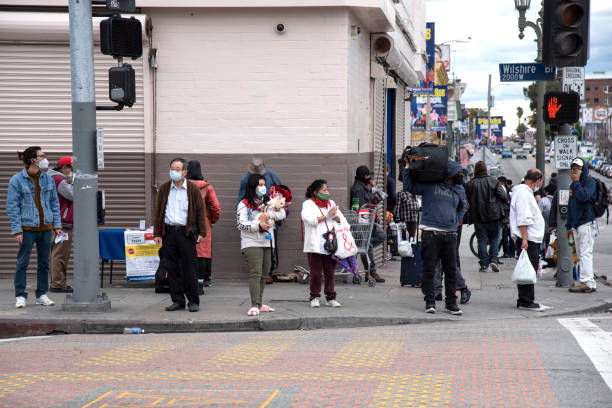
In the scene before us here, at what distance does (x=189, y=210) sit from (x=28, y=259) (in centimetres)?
232

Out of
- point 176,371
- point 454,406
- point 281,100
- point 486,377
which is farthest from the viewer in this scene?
point 281,100

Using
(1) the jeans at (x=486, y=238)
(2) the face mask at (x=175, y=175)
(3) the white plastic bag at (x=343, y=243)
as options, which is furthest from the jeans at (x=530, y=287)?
(1) the jeans at (x=486, y=238)

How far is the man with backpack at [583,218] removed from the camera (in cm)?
1260

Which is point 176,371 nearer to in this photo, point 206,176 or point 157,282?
point 157,282

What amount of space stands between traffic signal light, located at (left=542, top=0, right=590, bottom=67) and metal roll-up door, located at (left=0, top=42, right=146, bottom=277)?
639cm

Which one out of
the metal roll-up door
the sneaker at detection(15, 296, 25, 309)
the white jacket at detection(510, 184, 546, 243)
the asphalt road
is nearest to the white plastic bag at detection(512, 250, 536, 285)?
the white jacket at detection(510, 184, 546, 243)

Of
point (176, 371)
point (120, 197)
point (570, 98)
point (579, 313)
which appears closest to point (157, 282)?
point (120, 197)

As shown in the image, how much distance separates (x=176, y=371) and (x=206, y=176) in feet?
21.5

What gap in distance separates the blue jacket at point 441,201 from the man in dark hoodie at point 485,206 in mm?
5342

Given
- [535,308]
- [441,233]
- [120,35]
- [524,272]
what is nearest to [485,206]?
[535,308]

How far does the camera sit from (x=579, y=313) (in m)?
11.3

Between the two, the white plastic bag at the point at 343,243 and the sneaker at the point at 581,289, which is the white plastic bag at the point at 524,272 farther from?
the white plastic bag at the point at 343,243

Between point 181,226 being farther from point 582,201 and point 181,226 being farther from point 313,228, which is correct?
point 582,201

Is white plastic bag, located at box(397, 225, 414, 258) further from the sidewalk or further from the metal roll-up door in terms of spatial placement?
the metal roll-up door
